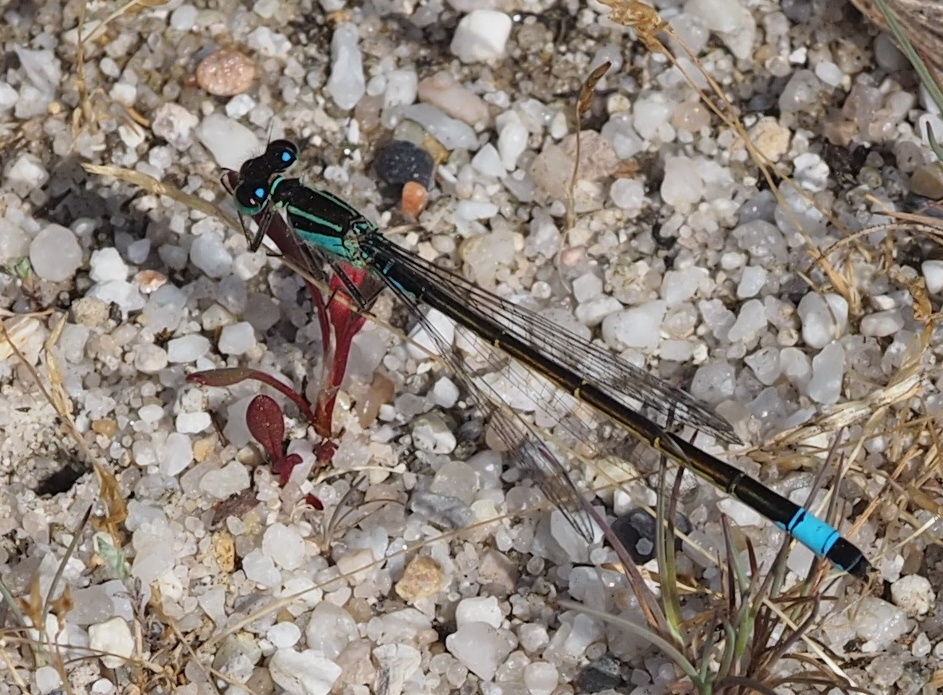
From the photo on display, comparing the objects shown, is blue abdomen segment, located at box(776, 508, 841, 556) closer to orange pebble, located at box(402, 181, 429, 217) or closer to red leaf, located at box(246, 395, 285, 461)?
red leaf, located at box(246, 395, 285, 461)

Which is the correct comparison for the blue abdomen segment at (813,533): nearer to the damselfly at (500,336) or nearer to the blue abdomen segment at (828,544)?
the blue abdomen segment at (828,544)

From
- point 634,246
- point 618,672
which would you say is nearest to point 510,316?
point 634,246

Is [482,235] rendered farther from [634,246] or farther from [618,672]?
[618,672]

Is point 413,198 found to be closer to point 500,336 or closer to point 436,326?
point 436,326

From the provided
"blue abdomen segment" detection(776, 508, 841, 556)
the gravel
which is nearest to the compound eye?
the gravel

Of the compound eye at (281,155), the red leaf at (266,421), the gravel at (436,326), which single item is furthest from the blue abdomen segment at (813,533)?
the compound eye at (281,155)

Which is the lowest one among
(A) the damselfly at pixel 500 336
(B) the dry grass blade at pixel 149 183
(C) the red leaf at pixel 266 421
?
(C) the red leaf at pixel 266 421

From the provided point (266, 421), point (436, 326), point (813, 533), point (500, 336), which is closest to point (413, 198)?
point (436, 326)

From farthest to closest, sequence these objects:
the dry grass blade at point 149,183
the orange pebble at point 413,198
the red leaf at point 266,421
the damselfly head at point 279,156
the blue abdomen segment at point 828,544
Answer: the orange pebble at point 413,198 < the damselfly head at point 279,156 < the red leaf at point 266,421 < the dry grass blade at point 149,183 < the blue abdomen segment at point 828,544
